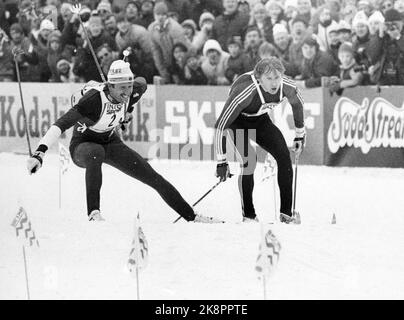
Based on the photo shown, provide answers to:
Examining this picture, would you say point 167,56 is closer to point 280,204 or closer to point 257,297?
point 280,204

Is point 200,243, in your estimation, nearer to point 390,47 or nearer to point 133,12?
point 390,47

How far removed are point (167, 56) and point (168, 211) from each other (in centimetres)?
316

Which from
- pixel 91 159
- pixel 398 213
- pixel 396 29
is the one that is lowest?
pixel 398 213

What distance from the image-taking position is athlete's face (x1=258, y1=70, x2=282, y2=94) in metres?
7.53

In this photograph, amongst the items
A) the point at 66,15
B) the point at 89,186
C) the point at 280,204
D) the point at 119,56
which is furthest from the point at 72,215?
the point at 66,15

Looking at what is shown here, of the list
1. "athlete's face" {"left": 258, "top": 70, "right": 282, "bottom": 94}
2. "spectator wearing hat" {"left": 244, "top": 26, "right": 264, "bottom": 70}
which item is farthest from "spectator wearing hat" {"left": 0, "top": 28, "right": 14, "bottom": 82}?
"athlete's face" {"left": 258, "top": 70, "right": 282, "bottom": 94}

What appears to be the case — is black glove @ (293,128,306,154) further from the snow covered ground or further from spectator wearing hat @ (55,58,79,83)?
spectator wearing hat @ (55,58,79,83)

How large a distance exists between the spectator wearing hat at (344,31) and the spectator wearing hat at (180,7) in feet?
5.25

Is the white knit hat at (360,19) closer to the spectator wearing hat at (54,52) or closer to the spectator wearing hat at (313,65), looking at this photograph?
the spectator wearing hat at (313,65)

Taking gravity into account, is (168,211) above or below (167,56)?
below

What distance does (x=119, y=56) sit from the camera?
10539 mm

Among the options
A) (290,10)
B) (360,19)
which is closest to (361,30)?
(360,19)

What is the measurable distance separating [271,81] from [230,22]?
3356 millimetres

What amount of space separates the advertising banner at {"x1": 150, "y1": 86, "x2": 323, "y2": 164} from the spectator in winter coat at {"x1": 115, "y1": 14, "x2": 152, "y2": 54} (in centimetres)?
72
